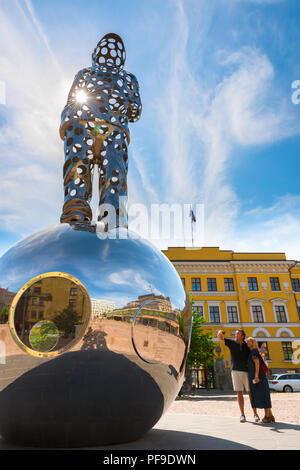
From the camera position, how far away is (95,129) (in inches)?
237

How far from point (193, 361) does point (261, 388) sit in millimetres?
18726

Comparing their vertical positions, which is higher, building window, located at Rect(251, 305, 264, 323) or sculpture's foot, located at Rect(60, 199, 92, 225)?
building window, located at Rect(251, 305, 264, 323)

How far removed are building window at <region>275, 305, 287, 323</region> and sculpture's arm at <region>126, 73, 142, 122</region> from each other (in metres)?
31.8

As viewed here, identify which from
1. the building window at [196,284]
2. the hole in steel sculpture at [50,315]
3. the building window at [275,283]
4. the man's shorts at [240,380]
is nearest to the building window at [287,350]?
the building window at [275,283]

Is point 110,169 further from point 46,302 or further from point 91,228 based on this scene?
point 46,302

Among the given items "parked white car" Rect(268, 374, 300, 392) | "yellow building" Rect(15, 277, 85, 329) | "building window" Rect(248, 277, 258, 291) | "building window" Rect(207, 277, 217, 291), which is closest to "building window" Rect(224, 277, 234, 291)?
"building window" Rect(207, 277, 217, 291)

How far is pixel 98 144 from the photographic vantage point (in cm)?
624

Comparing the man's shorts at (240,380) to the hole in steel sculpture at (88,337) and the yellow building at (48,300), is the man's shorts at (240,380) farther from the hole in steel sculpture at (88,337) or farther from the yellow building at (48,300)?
the yellow building at (48,300)

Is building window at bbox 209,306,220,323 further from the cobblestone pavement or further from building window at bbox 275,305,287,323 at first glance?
the cobblestone pavement

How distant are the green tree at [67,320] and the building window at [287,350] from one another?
33.8 m

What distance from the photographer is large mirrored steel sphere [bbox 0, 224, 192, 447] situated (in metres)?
3.01

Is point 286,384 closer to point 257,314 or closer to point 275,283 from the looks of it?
point 257,314

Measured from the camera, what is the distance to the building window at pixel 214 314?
33781 millimetres
